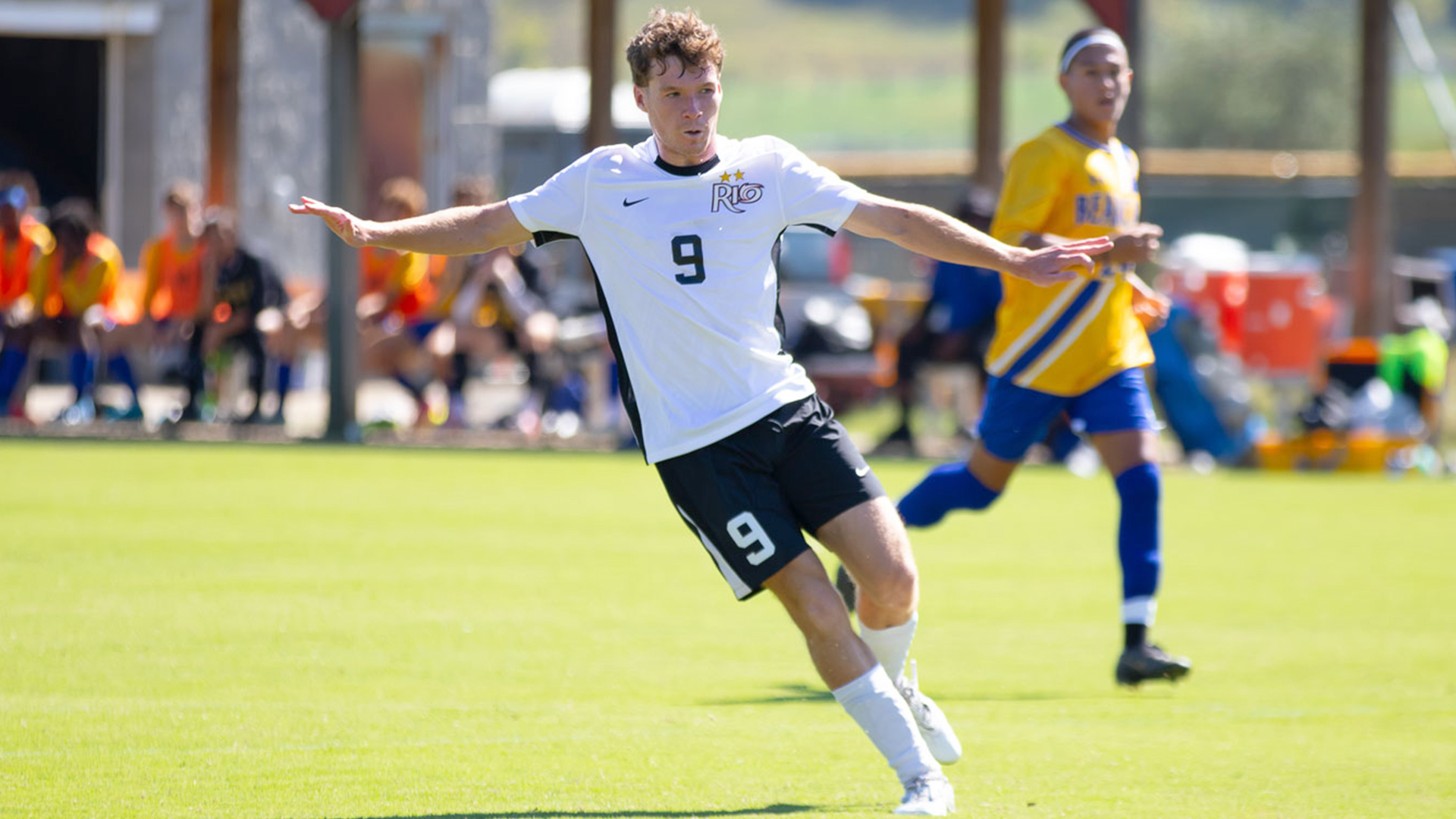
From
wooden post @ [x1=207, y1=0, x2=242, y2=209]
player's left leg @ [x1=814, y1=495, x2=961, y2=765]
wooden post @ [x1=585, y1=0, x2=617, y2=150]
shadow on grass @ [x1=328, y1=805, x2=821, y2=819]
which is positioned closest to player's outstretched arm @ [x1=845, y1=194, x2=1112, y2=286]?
player's left leg @ [x1=814, y1=495, x2=961, y2=765]

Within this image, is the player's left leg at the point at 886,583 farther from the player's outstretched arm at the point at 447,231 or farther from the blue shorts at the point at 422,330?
the blue shorts at the point at 422,330

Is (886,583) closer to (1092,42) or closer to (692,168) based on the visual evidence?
(692,168)

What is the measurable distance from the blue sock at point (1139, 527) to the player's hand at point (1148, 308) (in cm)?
64

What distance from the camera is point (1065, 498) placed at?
13320mm

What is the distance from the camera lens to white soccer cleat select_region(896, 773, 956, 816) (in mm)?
4762

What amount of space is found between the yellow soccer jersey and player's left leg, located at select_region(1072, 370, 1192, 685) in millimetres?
89

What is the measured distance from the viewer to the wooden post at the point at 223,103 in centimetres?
1928

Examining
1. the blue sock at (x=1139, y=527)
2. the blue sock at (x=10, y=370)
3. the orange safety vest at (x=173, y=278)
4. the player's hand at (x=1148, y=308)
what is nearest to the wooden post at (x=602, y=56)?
the orange safety vest at (x=173, y=278)

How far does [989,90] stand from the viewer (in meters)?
17.5

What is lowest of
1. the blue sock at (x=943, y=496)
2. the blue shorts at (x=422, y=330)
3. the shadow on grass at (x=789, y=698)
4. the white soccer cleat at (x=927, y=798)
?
the shadow on grass at (x=789, y=698)

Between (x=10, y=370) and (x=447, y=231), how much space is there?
12983 mm

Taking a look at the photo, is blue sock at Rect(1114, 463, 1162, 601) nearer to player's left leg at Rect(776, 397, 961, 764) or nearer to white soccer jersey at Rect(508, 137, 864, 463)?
player's left leg at Rect(776, 397, 961, 764)

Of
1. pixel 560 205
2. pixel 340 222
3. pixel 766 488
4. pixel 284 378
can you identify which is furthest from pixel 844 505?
pixel 284 378

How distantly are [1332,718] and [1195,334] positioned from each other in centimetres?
1003
